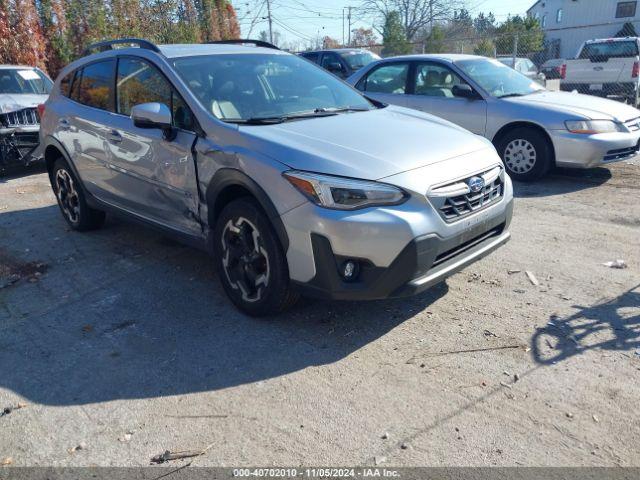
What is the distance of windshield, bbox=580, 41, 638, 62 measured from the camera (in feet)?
50.4

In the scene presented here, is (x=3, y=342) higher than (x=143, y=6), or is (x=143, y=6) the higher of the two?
(x=143, y=6)

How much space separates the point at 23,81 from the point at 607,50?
48.4ft

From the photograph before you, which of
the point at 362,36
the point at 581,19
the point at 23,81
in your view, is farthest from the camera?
the point at 362,36

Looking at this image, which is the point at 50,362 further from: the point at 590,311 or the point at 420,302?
the point at 590,311

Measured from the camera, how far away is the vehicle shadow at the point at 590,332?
11.1 ft

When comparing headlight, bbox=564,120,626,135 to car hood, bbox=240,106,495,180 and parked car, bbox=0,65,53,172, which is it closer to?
car hood, bbox=240,106,495,180

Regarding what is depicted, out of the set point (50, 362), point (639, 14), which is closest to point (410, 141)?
point (50, 362)

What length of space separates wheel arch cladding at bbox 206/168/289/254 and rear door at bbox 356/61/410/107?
16.6ft

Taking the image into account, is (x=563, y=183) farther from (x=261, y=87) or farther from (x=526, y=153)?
(x=261, y=87)

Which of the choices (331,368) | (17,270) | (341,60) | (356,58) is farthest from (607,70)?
(17,270)

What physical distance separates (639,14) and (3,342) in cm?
4537

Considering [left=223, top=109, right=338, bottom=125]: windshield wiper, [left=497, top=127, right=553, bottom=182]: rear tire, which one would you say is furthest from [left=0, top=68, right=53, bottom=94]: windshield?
[left=497, top=127, right=553, bottom=182]: rear tire

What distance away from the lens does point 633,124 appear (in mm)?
7316

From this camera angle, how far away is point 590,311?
3840 mm
